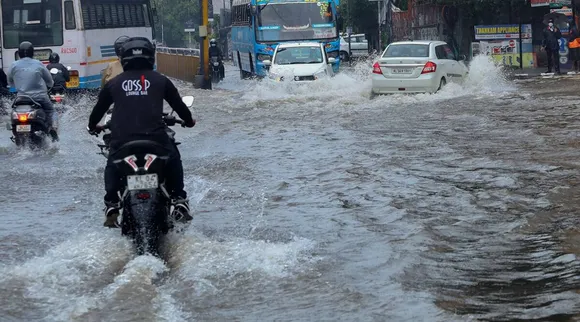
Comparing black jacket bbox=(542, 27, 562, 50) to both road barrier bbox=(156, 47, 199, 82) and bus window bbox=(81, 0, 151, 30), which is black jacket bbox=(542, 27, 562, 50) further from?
bus window bbox=(81, 0, 151, 30)

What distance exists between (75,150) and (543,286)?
34.4 ft

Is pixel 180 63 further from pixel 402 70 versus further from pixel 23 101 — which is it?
pixel 23 101

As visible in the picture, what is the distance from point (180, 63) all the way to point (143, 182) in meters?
33.5

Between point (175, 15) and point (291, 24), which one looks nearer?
point (291, 24)

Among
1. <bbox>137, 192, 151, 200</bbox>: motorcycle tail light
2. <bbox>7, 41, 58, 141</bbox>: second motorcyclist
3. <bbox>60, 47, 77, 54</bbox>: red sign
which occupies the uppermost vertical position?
<bbox>60, 47, 77, 54</bbox>: red sign

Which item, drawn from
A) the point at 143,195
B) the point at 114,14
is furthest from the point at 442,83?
the point at 143,195

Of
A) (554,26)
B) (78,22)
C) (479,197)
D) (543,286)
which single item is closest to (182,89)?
(78,22)

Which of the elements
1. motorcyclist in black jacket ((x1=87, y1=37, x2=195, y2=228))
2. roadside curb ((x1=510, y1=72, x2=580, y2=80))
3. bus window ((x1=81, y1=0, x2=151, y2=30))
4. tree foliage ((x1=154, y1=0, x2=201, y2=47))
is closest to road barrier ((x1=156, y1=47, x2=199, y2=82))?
bus window ((x1=81, y1=0, x2=151, y2=30))

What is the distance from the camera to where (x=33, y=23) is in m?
26.1

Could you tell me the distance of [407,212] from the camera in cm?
958

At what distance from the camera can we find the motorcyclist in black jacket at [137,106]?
7242mm

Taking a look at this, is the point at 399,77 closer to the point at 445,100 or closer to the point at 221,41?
the point at 445,100

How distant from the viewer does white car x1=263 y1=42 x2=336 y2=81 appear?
84.3 ft

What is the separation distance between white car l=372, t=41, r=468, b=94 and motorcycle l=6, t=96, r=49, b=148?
10.2 metres
